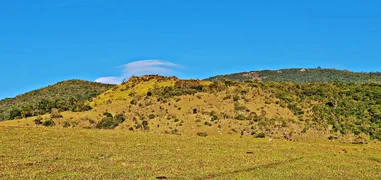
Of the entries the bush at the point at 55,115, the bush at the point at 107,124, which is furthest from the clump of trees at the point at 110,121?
the bush at the point at 55,115

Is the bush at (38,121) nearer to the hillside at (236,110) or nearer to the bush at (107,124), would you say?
the hillside at (236,110)

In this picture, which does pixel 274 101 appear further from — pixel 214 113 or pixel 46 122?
pixel 46 122

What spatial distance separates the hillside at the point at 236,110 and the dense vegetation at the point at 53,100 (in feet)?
11.4

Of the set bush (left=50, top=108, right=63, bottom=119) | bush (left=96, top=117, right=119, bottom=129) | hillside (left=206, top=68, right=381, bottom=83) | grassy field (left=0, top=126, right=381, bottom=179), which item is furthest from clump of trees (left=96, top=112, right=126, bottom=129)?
hillside (left=206, top=68, right=381, bottom=83)

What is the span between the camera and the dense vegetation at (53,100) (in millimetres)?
59656

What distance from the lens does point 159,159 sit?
24.0 m

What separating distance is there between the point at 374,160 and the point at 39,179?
21331 millimetres

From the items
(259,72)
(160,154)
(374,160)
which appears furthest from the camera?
(259,72)

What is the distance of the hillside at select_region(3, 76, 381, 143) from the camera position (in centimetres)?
4959

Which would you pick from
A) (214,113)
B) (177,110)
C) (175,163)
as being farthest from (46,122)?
(175,163)

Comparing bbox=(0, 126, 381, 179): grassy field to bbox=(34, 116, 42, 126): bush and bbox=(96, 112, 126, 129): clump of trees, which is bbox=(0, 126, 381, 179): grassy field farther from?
bbox=(34, 116, 42, 126): bush

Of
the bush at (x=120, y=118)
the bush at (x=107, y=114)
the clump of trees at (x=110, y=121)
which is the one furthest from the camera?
the bush at (x=107, y=114)

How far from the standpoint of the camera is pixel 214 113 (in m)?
54.7

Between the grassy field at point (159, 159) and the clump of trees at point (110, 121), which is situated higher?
the clump of trees at point (110, 121)
